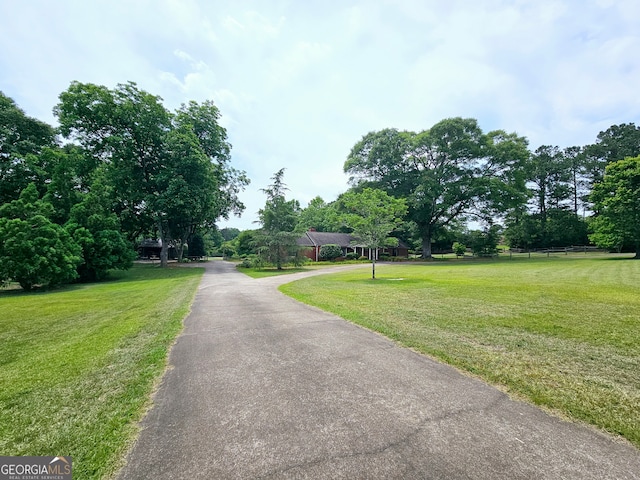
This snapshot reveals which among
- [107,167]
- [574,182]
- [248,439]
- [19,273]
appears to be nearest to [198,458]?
[248,439]

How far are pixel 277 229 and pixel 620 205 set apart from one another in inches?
1391

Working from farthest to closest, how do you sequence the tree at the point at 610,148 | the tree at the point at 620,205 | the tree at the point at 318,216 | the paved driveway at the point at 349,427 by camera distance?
1. the tree at the point at 318,216
2. the tree at the point at 610,148
3. the tree at the point at 620,205
4. the paved driveway at the point at 349,427

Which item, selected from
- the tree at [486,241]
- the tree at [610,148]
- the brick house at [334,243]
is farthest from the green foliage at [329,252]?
the tree at [610,148]

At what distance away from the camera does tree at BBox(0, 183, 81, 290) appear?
49.4ft

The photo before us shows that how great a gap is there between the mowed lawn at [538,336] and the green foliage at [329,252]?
28629 millimetres

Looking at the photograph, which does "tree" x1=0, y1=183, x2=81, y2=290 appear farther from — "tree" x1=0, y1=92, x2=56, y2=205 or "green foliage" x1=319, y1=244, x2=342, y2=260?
"green foliage" x1=319, y1=244, x2=342, y2=260

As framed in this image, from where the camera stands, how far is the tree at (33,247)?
593 inches

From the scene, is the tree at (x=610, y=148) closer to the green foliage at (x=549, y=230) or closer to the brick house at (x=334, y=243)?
the green foliage at (x=549, y=230)

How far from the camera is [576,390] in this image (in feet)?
11.0

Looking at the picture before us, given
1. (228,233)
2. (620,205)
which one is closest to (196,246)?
(620,205)

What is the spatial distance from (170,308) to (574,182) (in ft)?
217

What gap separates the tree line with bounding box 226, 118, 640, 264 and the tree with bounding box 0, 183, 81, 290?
12436 millimetres

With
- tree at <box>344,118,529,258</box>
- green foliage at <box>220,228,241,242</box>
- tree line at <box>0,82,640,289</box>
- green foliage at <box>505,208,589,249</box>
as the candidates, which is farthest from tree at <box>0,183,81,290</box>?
green foliage at <box>220,228,241,242</box>

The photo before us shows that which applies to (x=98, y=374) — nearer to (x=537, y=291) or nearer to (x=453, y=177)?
(x=537, y=291)
